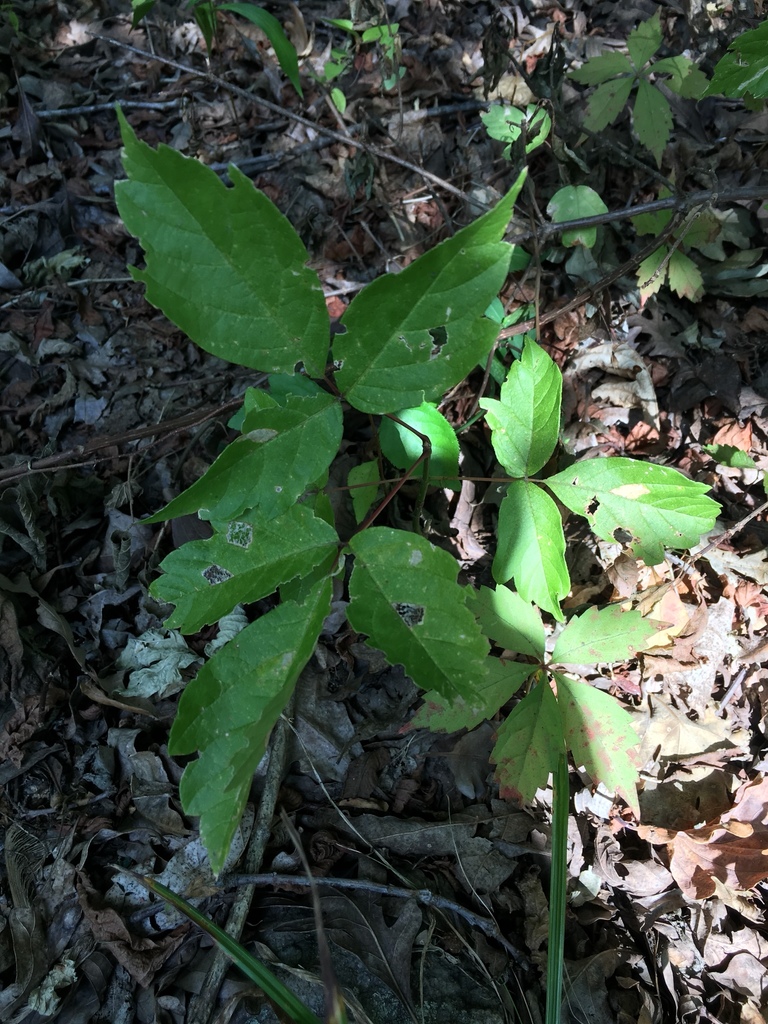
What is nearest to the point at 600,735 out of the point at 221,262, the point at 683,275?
the point at 221,262

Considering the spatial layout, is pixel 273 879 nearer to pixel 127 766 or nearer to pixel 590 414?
pixel 127 766

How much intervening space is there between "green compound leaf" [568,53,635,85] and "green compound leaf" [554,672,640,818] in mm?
2198

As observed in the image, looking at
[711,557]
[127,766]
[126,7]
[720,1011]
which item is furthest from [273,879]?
[126,7]

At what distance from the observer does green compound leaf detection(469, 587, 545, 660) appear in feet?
5.84

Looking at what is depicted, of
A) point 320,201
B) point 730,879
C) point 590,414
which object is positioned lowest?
point 730,879

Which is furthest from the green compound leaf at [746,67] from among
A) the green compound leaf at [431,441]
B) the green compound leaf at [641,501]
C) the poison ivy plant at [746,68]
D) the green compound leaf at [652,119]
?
the green compound leaf at [431,441]

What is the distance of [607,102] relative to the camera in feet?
7.59

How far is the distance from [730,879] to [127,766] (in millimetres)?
1895

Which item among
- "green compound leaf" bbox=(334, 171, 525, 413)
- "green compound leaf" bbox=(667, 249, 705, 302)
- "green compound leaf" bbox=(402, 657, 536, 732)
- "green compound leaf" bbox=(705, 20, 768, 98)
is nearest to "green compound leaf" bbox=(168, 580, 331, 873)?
"green compound leaf" bbox=(334, 171, 525, 413)

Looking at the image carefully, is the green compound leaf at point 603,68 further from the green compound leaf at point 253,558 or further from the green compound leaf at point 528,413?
the green compound leaf at point 253,558

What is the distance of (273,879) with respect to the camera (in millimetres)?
1806

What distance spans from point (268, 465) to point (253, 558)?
20 centimetres

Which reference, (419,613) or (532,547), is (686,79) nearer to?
(532,547)

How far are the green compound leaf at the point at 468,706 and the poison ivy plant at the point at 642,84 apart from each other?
1.94 m
